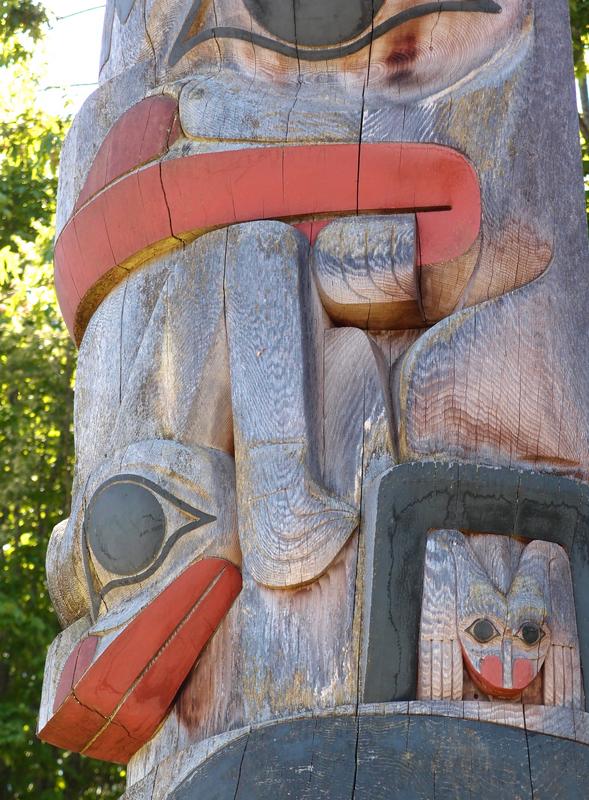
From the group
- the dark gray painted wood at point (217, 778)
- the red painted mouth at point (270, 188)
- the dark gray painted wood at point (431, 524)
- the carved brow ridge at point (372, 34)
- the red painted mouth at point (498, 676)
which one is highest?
the carved brow ridge at point (372, 34)

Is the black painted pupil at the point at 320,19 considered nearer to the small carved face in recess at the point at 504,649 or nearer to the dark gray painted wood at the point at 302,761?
the small carved face in recess at the point at 504,649

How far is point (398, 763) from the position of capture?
2719 millimetres

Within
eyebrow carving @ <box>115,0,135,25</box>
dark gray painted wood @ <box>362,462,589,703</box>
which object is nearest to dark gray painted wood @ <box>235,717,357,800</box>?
dark gray painted wood @ <box>362,462,589,703</box>

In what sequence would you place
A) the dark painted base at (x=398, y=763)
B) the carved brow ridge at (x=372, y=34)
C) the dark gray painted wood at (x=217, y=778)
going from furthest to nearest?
the carved brow ridge at (x=372, y=34) → the dark gray painted wood at (x=217, y=778) → the dark painted base at (x=398, y=763)

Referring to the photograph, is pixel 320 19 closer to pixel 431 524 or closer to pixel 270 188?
pixel 270 188

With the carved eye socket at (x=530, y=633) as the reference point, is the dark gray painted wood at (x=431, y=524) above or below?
above

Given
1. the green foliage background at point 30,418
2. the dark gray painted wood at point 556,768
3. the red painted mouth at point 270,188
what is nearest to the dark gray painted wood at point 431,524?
the dark gray painted wood at point 556,768

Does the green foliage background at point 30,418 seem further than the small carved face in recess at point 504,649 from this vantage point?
Yes

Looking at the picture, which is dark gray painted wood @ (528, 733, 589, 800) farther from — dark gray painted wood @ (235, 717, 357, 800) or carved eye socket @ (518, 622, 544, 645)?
dark gray painted wood @ (235, 717, 357, 800)

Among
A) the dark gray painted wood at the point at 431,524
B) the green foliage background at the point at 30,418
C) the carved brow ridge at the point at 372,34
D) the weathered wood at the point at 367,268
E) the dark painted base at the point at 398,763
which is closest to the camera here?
the dark painted base at the point at 398,763

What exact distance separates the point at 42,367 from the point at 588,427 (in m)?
5.73

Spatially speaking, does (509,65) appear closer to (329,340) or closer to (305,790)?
(329,340)

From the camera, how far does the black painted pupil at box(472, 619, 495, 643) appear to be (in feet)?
9.52

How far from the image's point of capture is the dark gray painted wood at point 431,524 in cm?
295
